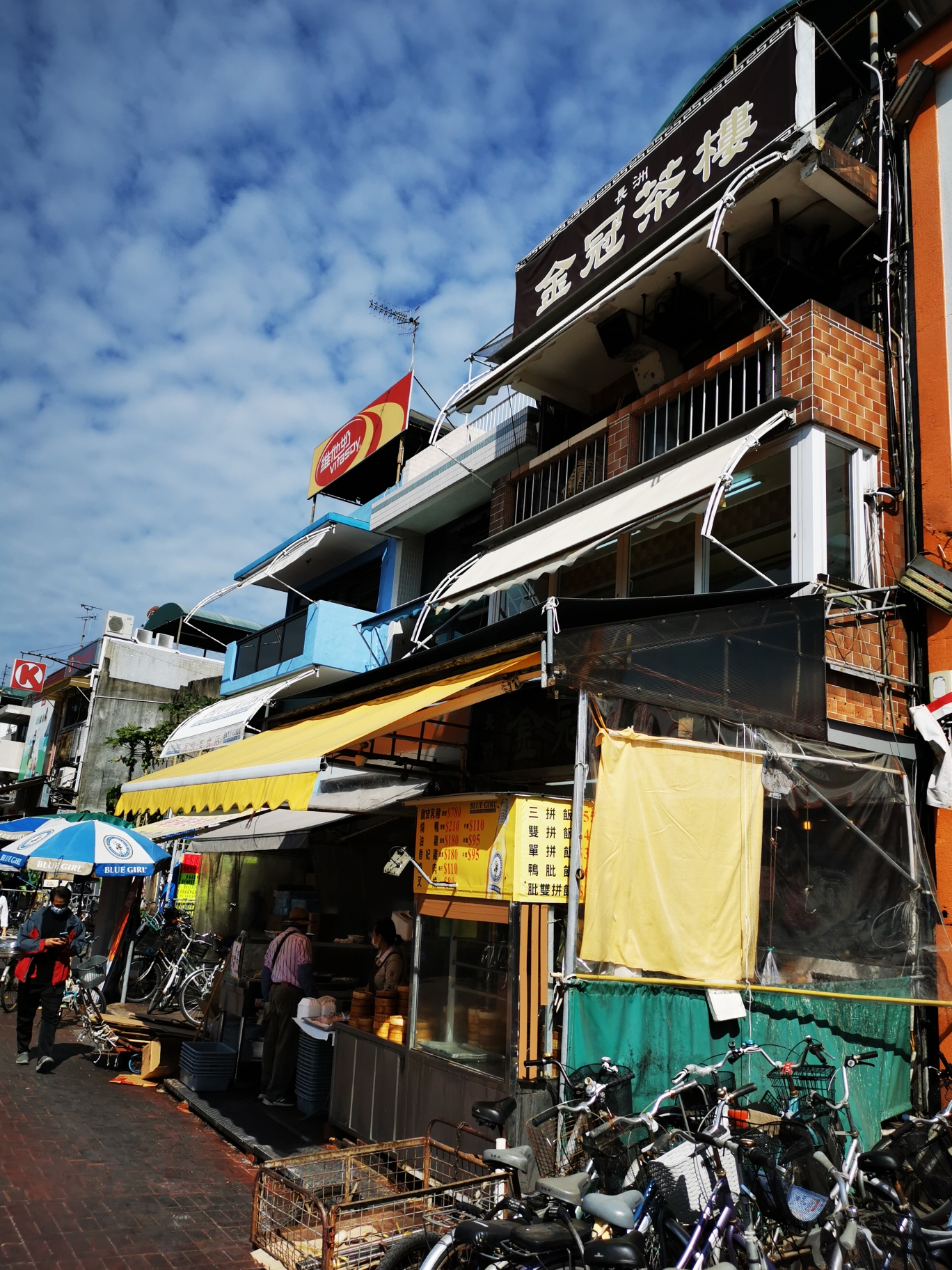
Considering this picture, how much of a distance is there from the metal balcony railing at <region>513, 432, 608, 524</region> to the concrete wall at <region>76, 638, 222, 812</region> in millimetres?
23601

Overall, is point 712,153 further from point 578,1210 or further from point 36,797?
point 36,797

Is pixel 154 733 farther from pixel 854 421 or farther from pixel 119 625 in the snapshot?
pixel 854 421

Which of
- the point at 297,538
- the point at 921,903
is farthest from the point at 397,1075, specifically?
the point at 297,538

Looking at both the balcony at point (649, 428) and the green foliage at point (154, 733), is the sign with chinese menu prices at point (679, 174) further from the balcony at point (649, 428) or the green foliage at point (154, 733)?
the green foliage at point (154, 733)

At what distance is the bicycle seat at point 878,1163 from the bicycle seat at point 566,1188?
151 cm

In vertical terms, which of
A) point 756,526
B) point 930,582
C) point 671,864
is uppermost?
point 756,526

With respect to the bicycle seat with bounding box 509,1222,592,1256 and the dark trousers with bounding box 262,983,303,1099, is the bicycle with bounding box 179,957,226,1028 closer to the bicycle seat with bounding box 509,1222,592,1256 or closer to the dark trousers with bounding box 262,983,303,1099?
the dark trousers with bounding box 262,983,303,1099

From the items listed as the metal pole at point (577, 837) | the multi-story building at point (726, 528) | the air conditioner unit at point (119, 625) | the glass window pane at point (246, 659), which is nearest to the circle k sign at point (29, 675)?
the air conditioner unit at point (119, 625)

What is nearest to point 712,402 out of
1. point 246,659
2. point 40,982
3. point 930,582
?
point 930,582

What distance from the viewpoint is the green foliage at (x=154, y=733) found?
2744 cm

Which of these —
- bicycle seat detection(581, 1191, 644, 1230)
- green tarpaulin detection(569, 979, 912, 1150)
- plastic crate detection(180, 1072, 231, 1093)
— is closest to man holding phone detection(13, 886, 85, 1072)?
plastic crate detection(180, 1072, 231, 1093)

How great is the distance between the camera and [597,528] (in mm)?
9570

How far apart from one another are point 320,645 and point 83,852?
6314 millimetres

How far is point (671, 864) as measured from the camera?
6.45m
